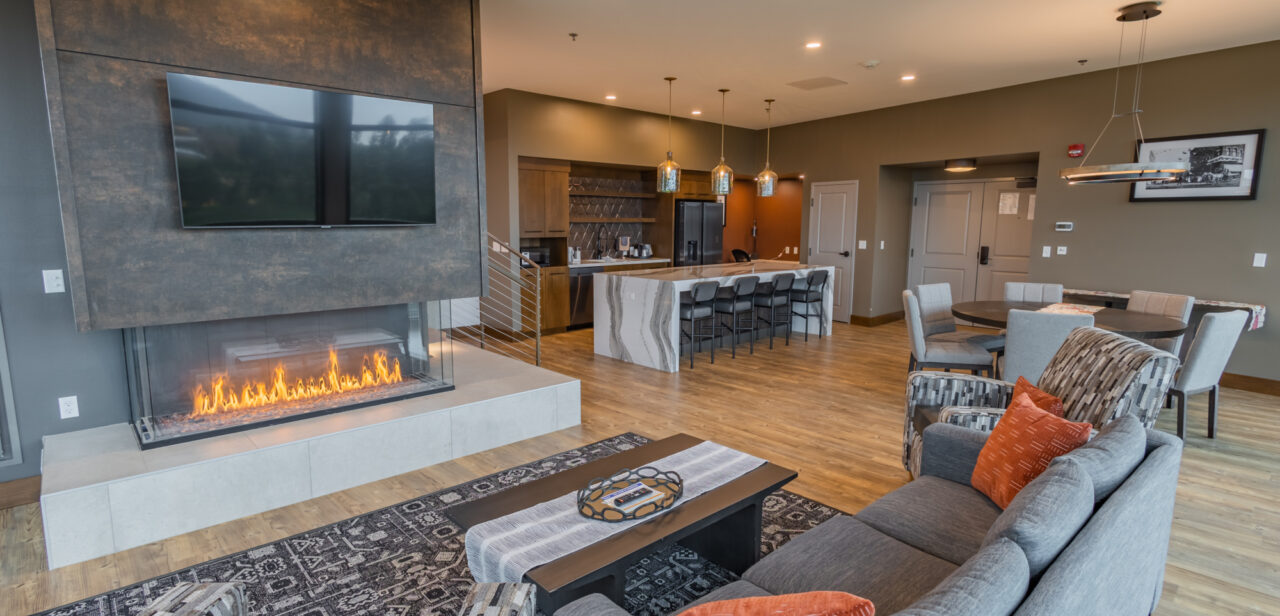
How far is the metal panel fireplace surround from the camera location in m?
3.13

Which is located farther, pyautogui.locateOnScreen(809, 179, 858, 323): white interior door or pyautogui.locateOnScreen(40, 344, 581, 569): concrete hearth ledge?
pyautogui.locateOnScreen(809, 179, 858, 323): white interior door

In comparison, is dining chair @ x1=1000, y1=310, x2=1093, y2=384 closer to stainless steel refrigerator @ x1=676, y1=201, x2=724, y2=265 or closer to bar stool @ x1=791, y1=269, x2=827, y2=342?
bar stool @ x1=791, y1=269, x2=827, y2=342

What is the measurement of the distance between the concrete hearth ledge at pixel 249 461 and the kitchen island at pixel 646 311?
1.86 m

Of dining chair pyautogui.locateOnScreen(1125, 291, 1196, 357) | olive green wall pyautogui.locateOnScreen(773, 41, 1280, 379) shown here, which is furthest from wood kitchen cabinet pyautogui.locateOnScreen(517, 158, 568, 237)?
dining chair pyautogui.locateOnScreen(1125, 291, 1196, 357)

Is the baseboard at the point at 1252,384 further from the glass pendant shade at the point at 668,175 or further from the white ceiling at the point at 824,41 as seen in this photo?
the glass pendant shade at the point at 668,175

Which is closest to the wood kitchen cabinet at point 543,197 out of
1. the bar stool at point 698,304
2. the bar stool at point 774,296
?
the bar stool at point 698,304

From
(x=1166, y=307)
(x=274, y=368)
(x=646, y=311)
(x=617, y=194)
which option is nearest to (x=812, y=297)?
(x=646, y=311)

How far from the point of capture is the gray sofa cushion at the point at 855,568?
1621 mm

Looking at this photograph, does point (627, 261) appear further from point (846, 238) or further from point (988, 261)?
point (988, 261)

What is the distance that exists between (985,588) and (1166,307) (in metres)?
5.00

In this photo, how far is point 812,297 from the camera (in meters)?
7.23

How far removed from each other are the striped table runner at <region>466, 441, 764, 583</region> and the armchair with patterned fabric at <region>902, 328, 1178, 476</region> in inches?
49.0

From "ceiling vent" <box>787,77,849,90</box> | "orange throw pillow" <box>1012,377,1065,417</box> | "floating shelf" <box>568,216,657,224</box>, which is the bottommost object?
"orange throw pillow" <box>1012,377,1065,417</box>

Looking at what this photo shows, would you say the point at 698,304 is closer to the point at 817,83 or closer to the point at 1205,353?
the point at 817,83
